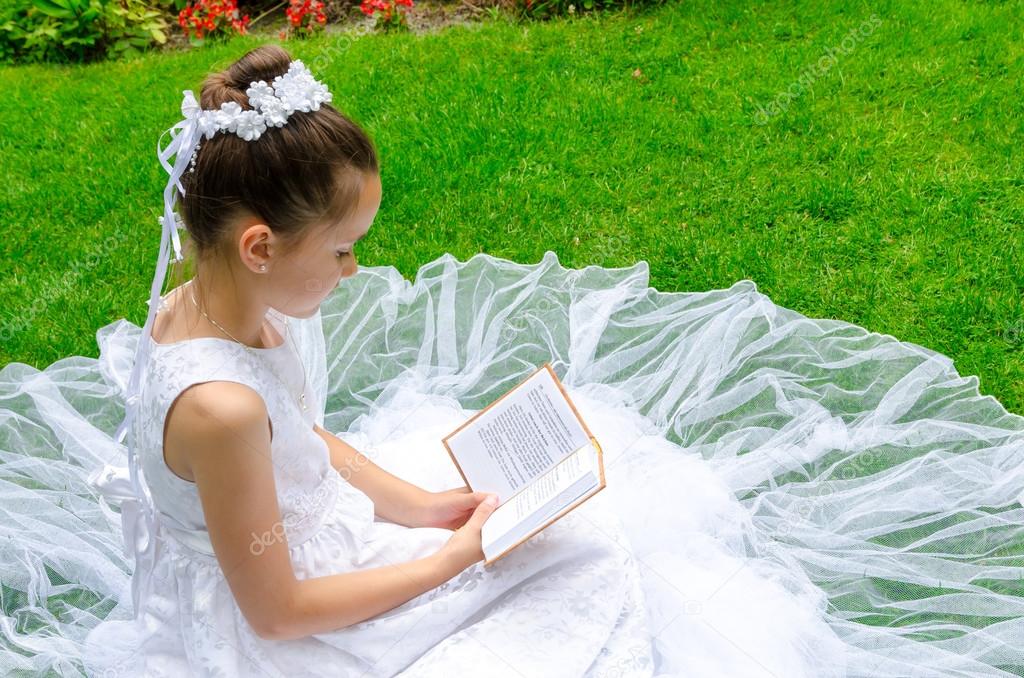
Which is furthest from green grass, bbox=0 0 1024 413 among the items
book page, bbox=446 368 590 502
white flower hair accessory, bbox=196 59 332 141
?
white flower hair accessory, bbox=196 59 332 141

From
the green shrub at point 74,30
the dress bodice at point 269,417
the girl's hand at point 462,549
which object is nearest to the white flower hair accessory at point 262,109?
the dress bodice at point 269,417

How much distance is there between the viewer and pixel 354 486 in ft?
7.97

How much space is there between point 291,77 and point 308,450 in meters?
0.78

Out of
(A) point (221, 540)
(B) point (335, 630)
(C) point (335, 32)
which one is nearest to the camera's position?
(A) point (221, 540)

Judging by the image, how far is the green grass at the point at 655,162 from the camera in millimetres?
3803

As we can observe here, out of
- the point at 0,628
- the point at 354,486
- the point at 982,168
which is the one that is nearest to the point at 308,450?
the point at 354,486

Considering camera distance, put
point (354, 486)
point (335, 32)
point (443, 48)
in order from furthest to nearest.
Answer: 1. point (335, 32)
2. point (443, 48)
3. point (354, 486)

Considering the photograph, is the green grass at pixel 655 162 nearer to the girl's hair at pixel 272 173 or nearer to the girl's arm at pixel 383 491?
the girl's arm at pixel 383 491

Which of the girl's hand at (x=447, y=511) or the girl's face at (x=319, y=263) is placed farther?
the girl's hand at (x=447, y=511)

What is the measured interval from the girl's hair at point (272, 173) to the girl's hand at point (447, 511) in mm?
782

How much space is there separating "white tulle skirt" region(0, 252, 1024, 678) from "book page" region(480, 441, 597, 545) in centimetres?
27

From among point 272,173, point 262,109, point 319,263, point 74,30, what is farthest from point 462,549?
point 74,30

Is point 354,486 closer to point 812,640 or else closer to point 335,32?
point 812,640

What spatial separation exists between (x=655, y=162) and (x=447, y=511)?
2.55 metres
